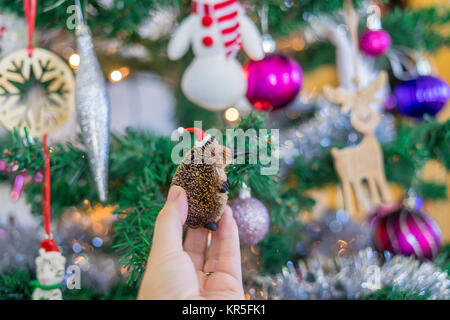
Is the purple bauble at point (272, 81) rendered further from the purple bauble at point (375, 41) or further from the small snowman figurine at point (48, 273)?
the small snowman figurine at point (48, 273)

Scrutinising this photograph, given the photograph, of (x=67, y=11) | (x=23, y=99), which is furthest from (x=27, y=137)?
(x=67, y=11)

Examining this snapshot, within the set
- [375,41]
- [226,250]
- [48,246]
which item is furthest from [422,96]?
[48,246]

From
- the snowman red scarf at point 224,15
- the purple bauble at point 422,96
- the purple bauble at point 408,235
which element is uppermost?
the snowman red scarf at point 224,15

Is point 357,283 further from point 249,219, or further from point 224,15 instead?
point 224,15

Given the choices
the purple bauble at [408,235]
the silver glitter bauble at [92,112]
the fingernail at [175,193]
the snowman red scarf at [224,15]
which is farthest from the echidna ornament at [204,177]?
the purple bauble at [408,235]

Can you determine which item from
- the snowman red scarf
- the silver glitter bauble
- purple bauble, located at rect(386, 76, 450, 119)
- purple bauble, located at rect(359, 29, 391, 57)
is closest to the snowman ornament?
the snowman red scarf
